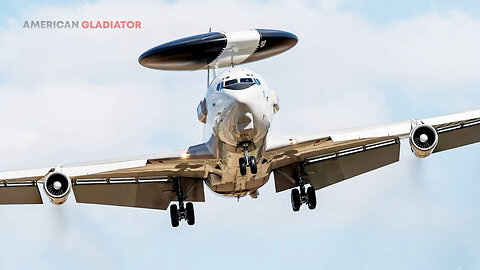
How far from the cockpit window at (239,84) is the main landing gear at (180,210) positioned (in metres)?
9.93

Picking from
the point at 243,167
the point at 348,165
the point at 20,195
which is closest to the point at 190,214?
the point at 348,165

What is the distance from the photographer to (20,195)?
178 feet

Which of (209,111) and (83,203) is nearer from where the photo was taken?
(209,111)

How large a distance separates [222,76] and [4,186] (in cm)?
1319

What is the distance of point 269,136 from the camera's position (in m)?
50.0

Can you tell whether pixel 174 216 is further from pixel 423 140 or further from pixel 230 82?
pixel 423 140

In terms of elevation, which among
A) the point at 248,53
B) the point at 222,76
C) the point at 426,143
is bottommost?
the point at 426,143

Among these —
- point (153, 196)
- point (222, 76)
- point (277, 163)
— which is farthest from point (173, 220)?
point (222, 76)

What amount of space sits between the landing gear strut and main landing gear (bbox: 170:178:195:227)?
5050mm

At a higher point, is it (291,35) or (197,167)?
(291,35)

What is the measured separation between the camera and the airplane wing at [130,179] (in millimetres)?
51188

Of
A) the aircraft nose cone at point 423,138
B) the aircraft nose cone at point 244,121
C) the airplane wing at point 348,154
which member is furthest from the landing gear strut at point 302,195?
the aircraft nose cone at point 244,121

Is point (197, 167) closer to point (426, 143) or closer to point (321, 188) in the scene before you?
point (321, 188)

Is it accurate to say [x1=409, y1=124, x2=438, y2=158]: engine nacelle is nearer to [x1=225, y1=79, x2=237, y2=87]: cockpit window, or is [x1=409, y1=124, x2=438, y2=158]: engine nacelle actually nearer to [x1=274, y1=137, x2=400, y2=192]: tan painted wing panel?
[x1=274, y1=137, x2=400, y2=192]: tan painted wing panel
